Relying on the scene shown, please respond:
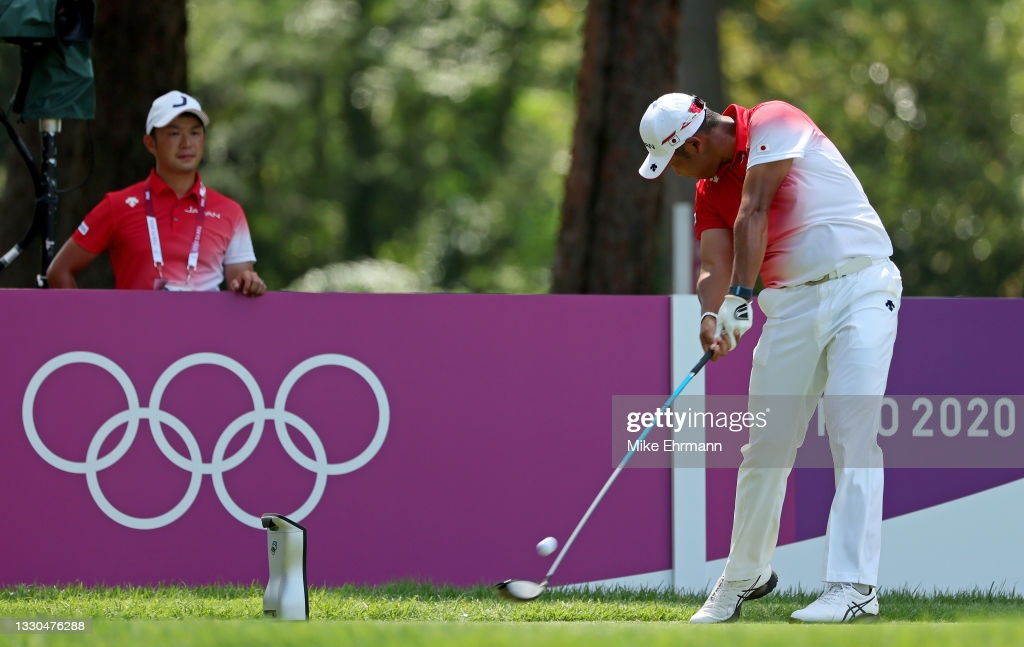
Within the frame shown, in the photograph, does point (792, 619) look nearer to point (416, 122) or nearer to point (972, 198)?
point (972, 198)

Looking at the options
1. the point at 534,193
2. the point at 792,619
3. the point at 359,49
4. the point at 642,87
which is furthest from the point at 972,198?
the point at 792,619

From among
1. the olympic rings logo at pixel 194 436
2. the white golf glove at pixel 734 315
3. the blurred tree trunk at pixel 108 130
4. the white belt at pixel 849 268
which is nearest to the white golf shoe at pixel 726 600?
the white golf glove at pixel 734 315

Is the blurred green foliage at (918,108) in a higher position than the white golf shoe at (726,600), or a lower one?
higher

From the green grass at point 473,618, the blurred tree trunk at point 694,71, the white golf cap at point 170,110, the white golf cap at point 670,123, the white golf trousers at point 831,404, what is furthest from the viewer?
the blurred tree trunk at point 694,71

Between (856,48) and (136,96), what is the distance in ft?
55.8

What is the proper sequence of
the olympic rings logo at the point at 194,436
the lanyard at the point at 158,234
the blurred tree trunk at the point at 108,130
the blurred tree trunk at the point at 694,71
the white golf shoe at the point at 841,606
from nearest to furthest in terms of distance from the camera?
the white golf shoe at the point at 841,606
the olympic rings logo at the point at 194,436
the lanyard at the point at 158,234
the blurred tree trunk at the point at 108,130
the blurred tree trunk at the point at 694,71

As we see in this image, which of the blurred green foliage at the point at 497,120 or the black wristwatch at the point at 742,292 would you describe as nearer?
the black wristwatch at the point at 742,292

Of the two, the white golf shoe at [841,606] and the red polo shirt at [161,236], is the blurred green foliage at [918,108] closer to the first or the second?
the red polo shirt at [161,236]

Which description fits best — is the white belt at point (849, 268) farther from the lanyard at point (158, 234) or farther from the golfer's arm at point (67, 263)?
the golfer's arm at point (67, 263)

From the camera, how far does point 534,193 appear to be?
29469mm

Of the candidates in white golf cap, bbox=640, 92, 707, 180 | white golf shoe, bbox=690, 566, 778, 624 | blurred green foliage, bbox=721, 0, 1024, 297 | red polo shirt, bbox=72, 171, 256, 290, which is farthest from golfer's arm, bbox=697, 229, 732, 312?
blurred green foliage, bbox=721, 0, 1024, 297

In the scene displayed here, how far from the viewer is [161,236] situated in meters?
7.49

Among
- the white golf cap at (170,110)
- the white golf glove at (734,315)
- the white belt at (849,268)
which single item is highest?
the white golf cap at (170,110)

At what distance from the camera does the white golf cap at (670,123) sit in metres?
6.14
